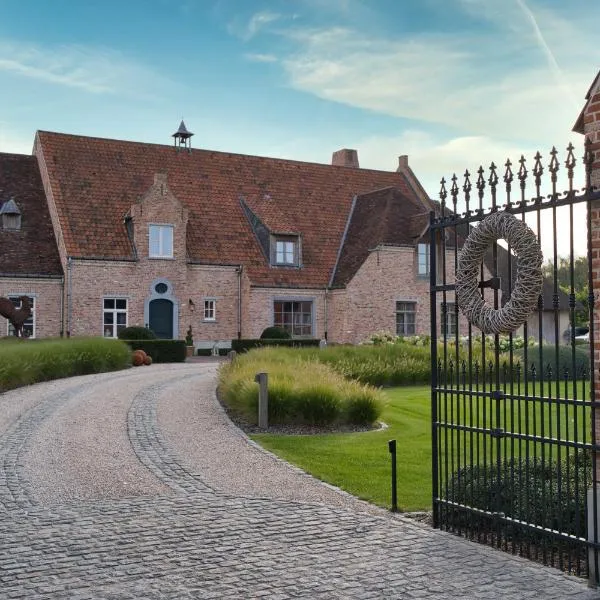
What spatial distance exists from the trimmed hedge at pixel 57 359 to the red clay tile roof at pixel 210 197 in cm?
775

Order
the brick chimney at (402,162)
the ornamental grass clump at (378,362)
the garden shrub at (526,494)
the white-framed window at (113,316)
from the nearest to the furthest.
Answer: the garden shrub at (526,494)
the ornamental grass clump at (378,362)
the white-framed window at (113,316)
the brick chimney at (402,162)

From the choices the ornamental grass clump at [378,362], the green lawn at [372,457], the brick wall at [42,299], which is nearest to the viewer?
the green lawn at [372,457]

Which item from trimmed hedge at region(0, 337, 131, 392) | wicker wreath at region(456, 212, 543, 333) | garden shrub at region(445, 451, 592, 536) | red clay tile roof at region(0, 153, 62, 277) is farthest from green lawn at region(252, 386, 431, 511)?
red clay tile roof at region(0, 153, 62, 277)

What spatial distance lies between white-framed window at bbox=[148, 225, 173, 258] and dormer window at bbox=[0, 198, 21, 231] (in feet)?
17.6

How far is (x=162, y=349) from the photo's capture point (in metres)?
28.4

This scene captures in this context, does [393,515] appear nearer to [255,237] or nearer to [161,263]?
[161,263]

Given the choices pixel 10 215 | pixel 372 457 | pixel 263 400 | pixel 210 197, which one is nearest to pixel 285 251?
pixel 210 197

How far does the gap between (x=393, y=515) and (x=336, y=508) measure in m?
0.63

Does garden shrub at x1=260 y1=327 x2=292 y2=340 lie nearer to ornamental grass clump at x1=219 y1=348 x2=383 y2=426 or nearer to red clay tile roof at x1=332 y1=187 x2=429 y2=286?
red clay tile roof at x1=332 y1=187 x2=429 y2=286

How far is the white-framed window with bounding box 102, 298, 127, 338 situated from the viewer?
3159 cm

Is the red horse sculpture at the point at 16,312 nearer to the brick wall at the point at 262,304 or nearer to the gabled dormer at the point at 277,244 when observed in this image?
the brick wall at the point at 262,304

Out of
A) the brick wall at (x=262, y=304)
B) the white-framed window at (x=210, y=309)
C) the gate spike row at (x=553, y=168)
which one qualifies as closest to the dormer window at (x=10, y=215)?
the white-framed window at (x=210, y=309)

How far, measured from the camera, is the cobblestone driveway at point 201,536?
6.32m

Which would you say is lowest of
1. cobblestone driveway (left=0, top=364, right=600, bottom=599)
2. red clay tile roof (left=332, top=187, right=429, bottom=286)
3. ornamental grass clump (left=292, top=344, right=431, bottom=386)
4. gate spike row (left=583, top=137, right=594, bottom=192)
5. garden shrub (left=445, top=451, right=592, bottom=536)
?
cobblestone driveway (left=0, top=364, right=600, bottom=599)
